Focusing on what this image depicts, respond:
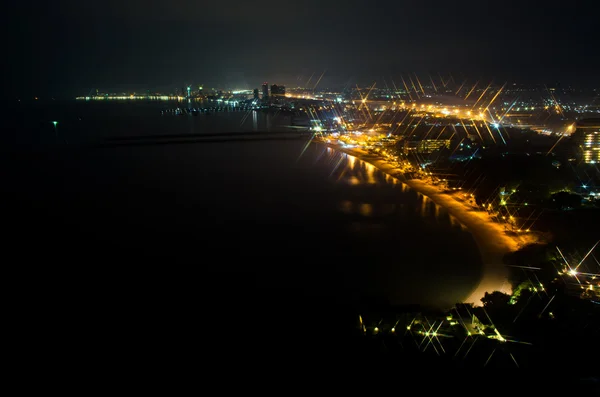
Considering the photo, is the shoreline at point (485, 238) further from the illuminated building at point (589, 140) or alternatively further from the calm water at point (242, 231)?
the illuminated building at point (589, 140)

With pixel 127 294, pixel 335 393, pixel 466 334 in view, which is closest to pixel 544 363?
pixel 466 334

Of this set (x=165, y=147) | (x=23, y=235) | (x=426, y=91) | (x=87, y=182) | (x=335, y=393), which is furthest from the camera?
(x=426, y=91)

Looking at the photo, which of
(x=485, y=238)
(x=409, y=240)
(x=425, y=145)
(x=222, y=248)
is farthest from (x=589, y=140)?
(x=222, y=248)

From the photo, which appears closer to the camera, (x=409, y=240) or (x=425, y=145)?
(x=409, y=240)

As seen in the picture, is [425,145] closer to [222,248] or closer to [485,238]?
[485,238]

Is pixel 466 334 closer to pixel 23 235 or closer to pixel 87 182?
pixel 23 235

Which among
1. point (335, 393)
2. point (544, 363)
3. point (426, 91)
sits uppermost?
point (426, 91)
